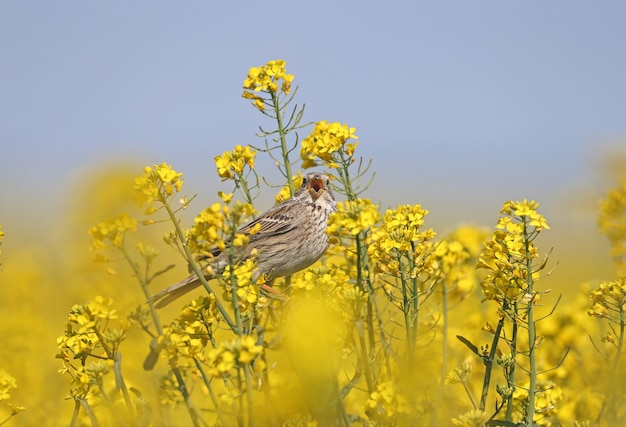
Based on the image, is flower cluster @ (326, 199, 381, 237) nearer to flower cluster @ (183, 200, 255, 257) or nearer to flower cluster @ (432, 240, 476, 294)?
flower cluster @ (183, 200, 255, 257)

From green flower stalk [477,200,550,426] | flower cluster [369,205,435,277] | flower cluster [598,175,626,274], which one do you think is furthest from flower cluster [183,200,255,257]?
flower cluster [598,175,626,274]

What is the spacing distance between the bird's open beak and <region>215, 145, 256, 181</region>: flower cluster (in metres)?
2.09

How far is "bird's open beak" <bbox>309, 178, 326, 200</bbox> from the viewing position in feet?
21.1

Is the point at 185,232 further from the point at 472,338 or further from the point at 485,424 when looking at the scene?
the point at 472,338

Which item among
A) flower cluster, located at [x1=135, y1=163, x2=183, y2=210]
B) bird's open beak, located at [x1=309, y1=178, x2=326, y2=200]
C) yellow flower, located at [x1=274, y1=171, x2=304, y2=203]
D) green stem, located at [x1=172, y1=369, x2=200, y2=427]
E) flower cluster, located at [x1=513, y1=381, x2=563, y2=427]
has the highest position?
bird's open beak, located at [x1=309, y1=178, x2=326, y2=200]

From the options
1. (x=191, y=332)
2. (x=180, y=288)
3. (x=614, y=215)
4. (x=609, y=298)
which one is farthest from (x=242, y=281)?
(x=614, y=215)

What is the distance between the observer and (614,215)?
5828 mm

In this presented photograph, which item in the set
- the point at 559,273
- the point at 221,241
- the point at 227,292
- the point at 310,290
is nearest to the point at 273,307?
the point at 310,290

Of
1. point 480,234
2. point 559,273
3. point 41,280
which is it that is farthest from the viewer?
point 559,273

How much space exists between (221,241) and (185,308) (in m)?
0.39

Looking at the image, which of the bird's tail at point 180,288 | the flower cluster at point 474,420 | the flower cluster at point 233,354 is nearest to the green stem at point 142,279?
the flower cluster at point 233,354

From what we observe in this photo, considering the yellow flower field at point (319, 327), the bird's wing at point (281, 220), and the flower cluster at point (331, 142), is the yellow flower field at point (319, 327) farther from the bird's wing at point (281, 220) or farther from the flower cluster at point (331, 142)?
the bird's wing at point (281, 220)

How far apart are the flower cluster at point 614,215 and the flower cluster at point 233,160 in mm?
2939

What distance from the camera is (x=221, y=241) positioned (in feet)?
10.2
